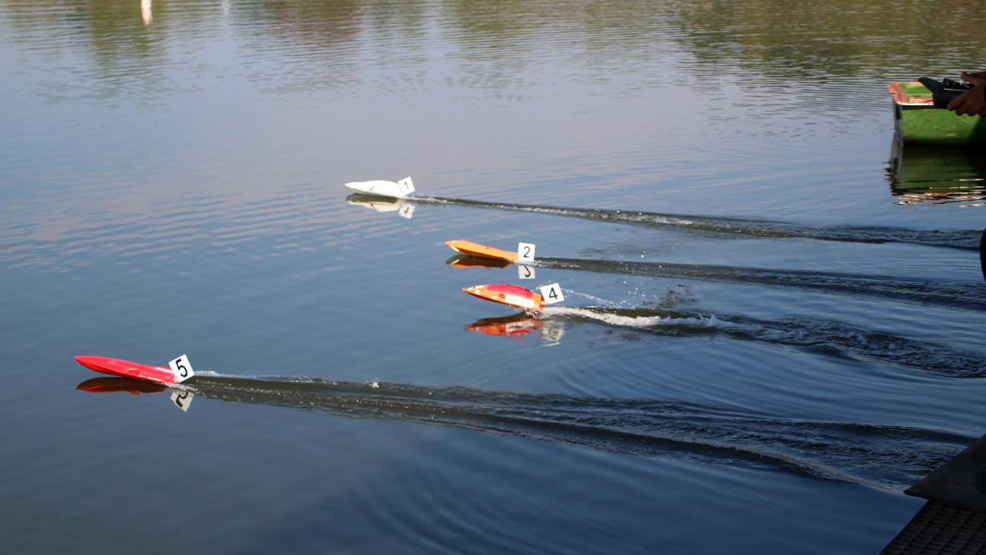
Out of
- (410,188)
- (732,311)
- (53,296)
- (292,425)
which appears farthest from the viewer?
(410,188)

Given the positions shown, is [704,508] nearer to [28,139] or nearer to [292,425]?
[292,425]

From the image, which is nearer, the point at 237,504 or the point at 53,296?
the point at 237,504

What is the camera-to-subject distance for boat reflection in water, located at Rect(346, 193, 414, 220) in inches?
836

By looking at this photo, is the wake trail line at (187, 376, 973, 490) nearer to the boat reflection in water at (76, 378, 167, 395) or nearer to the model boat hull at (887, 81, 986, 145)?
the boat reflection in water at (76, 378, 167, 395)

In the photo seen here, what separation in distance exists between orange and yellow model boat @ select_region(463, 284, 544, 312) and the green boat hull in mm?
12200

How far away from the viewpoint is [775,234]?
17.6 m

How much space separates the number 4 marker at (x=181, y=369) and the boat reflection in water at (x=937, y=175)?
12.8m

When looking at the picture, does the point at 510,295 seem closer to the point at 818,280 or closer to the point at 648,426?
the point at 818,280

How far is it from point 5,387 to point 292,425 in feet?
13.3

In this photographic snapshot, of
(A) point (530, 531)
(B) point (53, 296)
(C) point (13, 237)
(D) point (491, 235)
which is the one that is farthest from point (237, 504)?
(C) point (13, 237)

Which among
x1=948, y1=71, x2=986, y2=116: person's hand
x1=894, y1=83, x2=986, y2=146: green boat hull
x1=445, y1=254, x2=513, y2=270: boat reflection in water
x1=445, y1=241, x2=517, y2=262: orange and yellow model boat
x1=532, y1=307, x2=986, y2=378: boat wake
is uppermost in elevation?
x1=948, y1=71, x2=986, y2=116: person's hand

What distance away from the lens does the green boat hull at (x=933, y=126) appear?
2323 cm


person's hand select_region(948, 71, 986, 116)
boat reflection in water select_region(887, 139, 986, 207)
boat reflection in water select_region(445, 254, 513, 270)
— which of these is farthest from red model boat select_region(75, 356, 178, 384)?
boat reflection in water select_region(887, 139, 986, 207)

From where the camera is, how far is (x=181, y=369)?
1305cm
